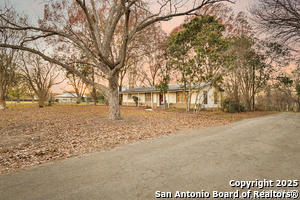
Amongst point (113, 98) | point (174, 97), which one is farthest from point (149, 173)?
point (174, 97)

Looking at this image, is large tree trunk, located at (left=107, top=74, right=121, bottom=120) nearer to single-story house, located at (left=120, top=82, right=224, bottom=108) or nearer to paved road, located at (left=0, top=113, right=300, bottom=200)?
paved road, located at (left=0, top=113, right=300, bottom=200)

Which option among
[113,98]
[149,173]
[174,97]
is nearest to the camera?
[149,173]

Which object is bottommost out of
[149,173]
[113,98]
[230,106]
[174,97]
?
[149,173]

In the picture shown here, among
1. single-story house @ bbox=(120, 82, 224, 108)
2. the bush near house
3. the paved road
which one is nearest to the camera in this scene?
the paved road

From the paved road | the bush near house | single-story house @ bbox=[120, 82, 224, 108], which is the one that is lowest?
the paved road

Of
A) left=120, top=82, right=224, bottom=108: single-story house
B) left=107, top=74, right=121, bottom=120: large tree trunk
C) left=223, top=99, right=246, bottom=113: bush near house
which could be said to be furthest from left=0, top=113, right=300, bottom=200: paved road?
A: left=120, top=82, right=224, bottom=108: single-story house

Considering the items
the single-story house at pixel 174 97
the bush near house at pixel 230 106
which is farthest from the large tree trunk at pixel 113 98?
the bush near house at pixel 230 106

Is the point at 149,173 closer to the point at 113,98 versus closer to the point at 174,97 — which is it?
the point at 113,98

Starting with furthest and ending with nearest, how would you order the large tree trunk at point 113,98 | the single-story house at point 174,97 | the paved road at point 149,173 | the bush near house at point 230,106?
the single-story house at point 174,97
the bush near house at point 230,106
the large tree trunk at point 113,98
the paved road at point 149,173

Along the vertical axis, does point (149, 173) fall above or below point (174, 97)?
below

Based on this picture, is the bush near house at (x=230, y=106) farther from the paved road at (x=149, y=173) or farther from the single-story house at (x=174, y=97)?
the paved road at (x=149, y=173)

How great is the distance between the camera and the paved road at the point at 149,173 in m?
2.36

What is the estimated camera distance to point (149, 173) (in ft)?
9.55

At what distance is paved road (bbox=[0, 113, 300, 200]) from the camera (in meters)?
2.36
